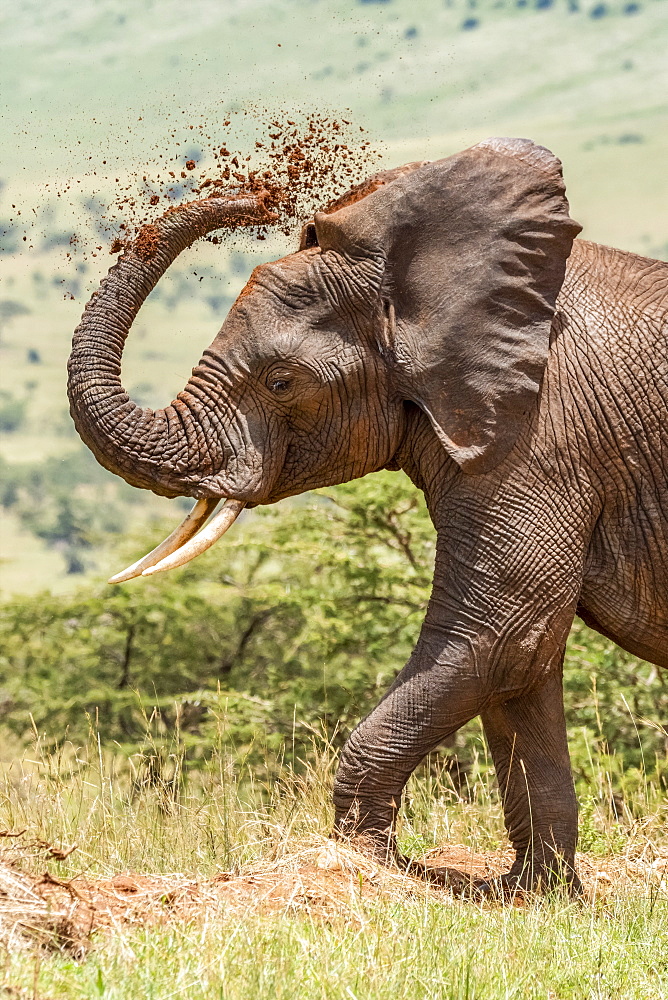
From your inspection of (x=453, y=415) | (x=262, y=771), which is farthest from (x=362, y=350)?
(x=262, y=771)

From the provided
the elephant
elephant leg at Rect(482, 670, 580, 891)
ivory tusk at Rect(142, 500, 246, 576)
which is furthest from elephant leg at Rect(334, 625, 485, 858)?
ivory tusk at Rect(142, 500, 246, 576)

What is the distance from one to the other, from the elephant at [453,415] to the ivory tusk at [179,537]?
0.01 m

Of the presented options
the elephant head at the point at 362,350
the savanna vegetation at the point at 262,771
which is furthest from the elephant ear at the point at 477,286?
the savanna vegetation at the point at 262,771

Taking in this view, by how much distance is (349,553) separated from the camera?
14.4 meters

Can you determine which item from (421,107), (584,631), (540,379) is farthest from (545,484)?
(421,107)

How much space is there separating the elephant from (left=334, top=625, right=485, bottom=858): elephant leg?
10 mm

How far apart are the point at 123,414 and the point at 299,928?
2.46m

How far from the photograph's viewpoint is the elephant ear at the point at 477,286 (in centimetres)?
616

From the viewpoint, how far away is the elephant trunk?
249 inches

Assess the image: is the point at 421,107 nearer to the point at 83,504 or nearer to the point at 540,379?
the point at 83,504

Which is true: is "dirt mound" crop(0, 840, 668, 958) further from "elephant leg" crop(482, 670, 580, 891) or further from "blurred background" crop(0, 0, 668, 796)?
"blurred background" crop(0, 0, 668, 796)

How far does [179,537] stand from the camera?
6.43 meters

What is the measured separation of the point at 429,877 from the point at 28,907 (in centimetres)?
240

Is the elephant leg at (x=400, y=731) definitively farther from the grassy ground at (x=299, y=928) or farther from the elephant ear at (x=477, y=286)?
the elephant ear at (x=477, y=286)
